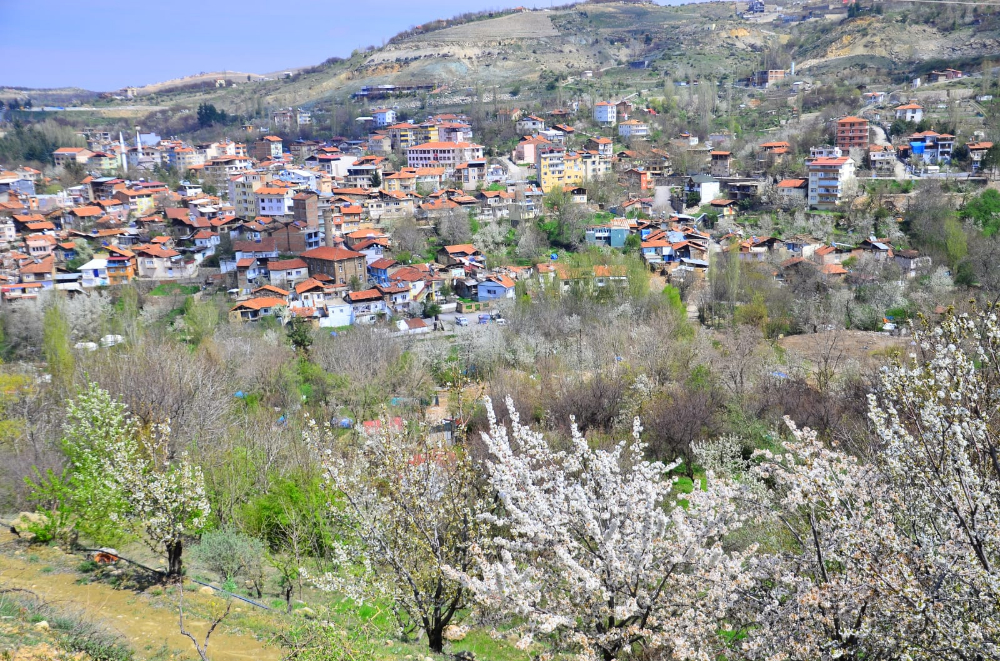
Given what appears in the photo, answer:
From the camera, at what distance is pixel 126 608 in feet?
19.2

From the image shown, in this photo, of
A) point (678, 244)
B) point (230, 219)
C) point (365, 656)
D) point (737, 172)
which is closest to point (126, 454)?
point (365, 656)

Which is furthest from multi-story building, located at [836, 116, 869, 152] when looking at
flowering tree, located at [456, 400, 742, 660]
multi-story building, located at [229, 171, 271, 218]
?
flowering tree, located at [456, 400, 742, 660]

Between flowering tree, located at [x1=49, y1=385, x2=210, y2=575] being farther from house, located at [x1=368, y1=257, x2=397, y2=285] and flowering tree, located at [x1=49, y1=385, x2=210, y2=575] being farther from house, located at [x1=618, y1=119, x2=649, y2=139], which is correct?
house, located at [x1=618, y1=119, x2=649, y2=139]

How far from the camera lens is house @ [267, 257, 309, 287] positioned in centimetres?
2584

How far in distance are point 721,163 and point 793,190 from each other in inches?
185

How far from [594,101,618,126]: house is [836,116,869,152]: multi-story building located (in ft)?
44.8

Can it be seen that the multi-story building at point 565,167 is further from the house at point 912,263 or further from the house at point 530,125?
the house at point 912,263

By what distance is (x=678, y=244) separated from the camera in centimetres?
2689

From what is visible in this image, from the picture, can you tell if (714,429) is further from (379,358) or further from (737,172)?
(737,172)

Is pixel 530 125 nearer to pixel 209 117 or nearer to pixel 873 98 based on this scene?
pixel 873 98

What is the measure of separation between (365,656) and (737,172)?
110 feet

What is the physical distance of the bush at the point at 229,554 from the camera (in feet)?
22.8

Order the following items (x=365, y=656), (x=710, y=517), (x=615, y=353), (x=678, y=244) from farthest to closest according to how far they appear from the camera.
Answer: (x=678, y=244)
(x=615, y=353)
(x=710, y=517)
(x=365, y=656)

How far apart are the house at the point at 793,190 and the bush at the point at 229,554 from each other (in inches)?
1115
